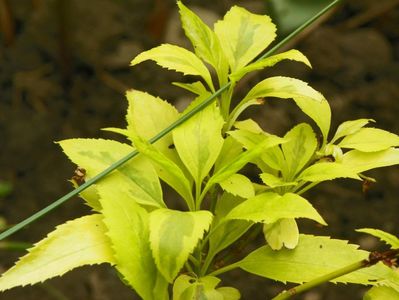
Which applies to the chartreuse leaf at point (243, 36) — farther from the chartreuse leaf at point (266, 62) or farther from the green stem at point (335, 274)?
the green stem at point (335, 274)

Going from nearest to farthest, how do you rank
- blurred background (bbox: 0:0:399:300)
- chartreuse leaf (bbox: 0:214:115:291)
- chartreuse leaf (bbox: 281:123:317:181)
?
chartreuse leaf (bbox: 0:214:115:291), chartreuse leaf (bbox: 281:123:317:181), blurred background (bbox: 0:0:399:300)

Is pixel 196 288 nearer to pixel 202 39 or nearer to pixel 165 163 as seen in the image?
pixel 165 163

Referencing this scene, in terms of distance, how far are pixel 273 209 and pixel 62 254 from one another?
146mm

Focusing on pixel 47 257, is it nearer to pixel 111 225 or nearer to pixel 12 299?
pixel 111 225

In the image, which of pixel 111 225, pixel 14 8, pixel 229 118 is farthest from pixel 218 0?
pixel 111 225

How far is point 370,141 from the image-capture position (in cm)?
53

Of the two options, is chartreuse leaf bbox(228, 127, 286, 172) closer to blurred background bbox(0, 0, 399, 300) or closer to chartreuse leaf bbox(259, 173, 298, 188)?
chartreuse leaf bbox(259, 173, 298, 188)

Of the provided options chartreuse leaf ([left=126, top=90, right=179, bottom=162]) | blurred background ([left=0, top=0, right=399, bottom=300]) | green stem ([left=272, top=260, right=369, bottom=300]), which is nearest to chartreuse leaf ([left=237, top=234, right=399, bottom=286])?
green stem ([left=272, top=260, right=369, bottom=300])

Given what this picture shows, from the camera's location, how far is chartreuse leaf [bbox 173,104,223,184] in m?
0.49

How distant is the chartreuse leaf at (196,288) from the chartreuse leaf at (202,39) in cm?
17

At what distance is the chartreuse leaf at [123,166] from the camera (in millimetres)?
480

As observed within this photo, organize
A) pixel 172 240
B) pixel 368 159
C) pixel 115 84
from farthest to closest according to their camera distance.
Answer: pixel 115 84 < pixel 368 159 < pixel 172 240

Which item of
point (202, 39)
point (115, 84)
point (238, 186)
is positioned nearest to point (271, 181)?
point (238, 186)

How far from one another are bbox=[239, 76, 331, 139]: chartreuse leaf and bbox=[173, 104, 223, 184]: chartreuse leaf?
0.04m
